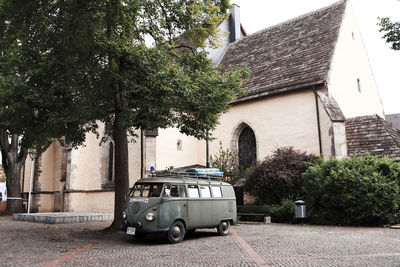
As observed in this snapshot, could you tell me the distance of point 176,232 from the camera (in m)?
9.50

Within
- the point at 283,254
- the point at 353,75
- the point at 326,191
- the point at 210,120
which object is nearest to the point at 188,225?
the point at 283,254

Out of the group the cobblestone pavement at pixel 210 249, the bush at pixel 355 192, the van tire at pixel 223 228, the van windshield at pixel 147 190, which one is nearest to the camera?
the cobblestone pavement at pixel 210 249

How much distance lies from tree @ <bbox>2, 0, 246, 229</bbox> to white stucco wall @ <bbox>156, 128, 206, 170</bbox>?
7844mm

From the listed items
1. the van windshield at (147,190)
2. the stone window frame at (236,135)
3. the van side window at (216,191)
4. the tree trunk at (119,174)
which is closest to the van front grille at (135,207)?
the van windshield at (147,190)

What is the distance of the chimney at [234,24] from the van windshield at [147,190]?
20469 mm

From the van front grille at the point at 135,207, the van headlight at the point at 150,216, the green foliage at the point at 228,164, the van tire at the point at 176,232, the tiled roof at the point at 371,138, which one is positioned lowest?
the van tire at the point at 176,232

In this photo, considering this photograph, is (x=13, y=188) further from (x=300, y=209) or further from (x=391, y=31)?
(x=391, y=31)

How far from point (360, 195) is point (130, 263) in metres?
9.25

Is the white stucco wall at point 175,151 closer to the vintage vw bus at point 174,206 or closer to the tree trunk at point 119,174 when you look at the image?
the tree trunk at point 119,174

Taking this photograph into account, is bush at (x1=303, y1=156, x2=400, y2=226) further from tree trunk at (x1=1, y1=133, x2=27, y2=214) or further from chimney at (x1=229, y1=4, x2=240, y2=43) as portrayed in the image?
tree trunk at (x1=1, y1=133, x2=27, y2=214)

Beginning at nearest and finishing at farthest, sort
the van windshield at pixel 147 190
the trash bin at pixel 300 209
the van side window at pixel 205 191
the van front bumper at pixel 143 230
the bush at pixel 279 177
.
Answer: the van front bumper at pixel 143 230 < the van windshield at pixel 147 190 < the van side window at pixel 205 191 < the trash bin at pixel 300 209 < the bush at pixel 279 177

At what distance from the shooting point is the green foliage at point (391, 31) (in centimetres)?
1280

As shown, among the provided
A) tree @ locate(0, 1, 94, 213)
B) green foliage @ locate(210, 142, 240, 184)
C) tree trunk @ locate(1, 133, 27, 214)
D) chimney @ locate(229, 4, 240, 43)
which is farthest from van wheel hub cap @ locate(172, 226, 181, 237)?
chimney @ locate(229, 4, 240, 43)

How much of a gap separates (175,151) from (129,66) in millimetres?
10827
